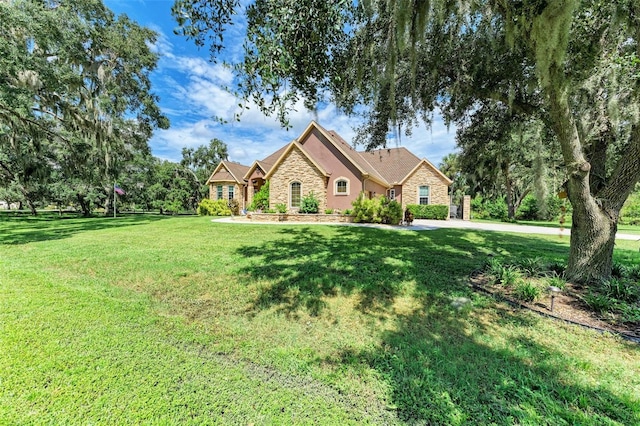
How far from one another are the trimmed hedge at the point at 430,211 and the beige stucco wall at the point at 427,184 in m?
0.44

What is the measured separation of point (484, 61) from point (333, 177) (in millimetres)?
12388

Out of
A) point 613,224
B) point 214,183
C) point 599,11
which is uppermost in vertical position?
point 599,11

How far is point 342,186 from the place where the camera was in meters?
17.3

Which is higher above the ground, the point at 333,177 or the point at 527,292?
the point at 333,177

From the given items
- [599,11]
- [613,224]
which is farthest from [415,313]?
[599,11]

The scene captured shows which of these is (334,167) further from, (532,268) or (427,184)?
(532,268)

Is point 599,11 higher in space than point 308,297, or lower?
higher

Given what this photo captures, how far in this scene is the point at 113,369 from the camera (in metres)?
2.57

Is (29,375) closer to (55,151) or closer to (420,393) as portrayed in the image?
(420,393)

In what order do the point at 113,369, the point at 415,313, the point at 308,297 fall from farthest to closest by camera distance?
the point at 308,297 → the point at 415,313 → the point at 113,369

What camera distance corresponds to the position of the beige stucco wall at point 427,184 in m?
20.6

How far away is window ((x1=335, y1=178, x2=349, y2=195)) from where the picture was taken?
56.1 feet

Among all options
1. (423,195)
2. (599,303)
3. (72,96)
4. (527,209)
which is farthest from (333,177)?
(527,209)

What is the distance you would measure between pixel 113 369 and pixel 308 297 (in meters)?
2.59
